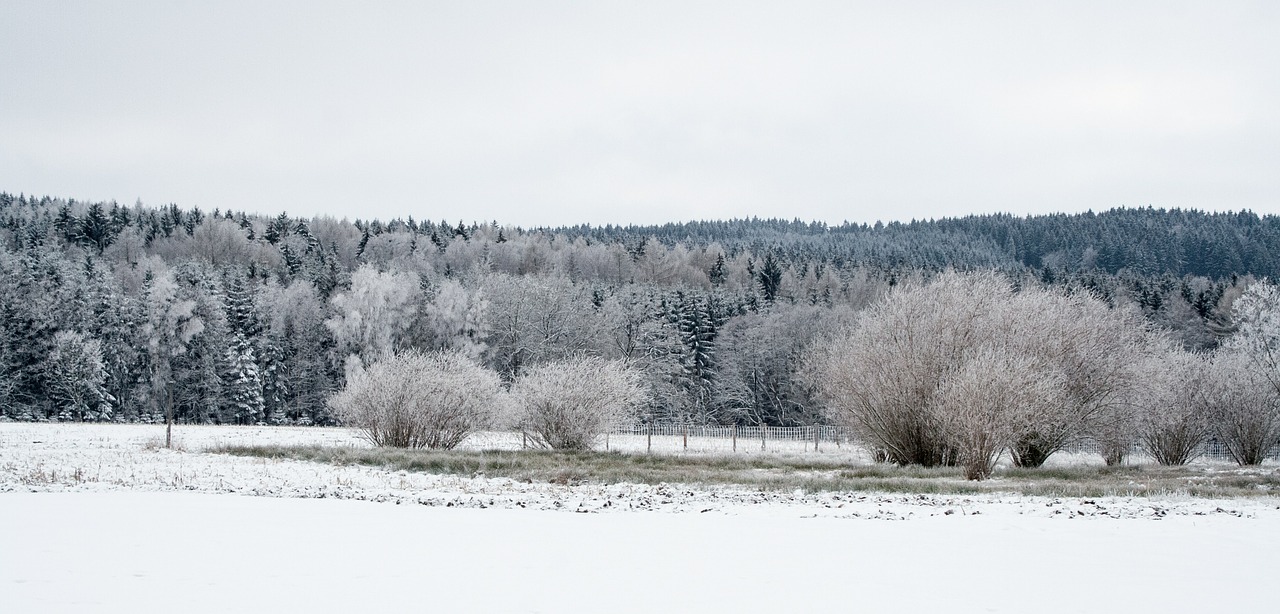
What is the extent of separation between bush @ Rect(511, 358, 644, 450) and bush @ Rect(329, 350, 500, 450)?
1634 mm

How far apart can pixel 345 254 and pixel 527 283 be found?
65.4 m

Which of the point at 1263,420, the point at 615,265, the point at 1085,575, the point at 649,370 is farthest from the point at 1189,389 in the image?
the point at 615,265

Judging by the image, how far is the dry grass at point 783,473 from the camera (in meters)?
17.9

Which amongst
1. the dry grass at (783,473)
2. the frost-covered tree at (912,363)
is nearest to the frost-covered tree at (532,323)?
the dry grass at (783,473)

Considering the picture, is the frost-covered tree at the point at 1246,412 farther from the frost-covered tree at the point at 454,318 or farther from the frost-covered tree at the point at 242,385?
the frost-covered tree at the point at 242,385

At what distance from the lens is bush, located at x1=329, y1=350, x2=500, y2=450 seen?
1155 inches

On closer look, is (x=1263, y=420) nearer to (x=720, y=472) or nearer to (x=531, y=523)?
(x=720, y=472)

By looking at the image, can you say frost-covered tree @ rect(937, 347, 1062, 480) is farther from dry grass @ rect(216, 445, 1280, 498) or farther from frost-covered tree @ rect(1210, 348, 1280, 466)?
frost-covered tree @ rect(1210, 348, 1280, 466)

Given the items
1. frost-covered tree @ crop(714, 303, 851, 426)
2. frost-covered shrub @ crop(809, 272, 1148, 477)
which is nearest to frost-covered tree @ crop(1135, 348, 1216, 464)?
frost-covered shrub @ crop(809, 272, 1148, 477)

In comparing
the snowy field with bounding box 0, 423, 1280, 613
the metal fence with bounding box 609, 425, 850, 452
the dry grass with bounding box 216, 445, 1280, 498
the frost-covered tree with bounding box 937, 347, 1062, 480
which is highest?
the frost-covered tree with bounding box 937, 347, 1062, 480

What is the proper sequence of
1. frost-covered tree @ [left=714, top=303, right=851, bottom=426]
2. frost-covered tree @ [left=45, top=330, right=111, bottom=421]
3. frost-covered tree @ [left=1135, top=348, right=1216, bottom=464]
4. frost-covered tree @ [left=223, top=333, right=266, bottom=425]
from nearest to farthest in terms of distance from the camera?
frost-covered tree @ [left=1135, top=348, right=1216, bottom=464], frost-covered tree @ [left=45, top=330, right=111, bottom=421], frost-covered tree @ [left=223, top=333, right=266, bottom=425], frost-covered tree @ [left=714, top=303, right=851, bottom=426]

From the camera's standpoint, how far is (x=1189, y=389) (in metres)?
30.1

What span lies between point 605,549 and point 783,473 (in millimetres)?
11951

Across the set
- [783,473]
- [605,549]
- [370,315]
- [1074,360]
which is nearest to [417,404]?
[783,473]
